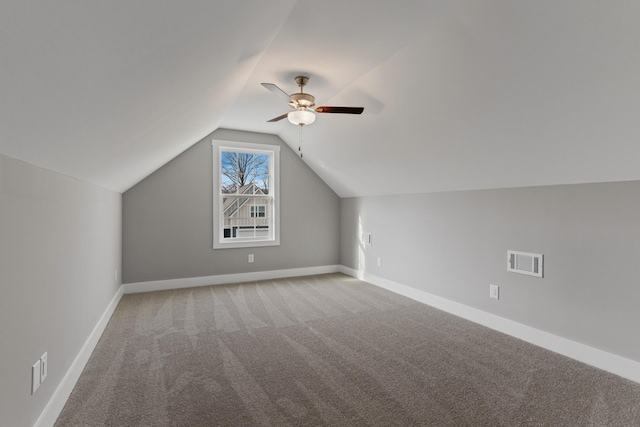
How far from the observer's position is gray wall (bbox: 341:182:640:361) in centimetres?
233

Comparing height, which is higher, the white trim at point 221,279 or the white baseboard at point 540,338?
the white trim at point 221,279

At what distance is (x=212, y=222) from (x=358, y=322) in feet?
9.26

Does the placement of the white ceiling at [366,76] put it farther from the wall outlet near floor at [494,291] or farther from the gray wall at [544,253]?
the wall outlet near floor at [494,291]

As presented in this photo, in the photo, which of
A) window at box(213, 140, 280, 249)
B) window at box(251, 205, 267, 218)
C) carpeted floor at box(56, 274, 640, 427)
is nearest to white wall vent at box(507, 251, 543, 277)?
carpeted floor at box(56, 274, 640, 427)

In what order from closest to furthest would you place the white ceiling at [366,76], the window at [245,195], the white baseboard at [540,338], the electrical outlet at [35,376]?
the white ceiling at [366,76] → the electrical outlet at [35,376] → the white baseboard at [540,338] → the window at [245,195]

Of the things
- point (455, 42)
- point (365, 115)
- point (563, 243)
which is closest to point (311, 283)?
point (365, 115)

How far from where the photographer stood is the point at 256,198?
543cm

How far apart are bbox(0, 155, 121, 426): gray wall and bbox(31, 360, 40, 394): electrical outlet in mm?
35

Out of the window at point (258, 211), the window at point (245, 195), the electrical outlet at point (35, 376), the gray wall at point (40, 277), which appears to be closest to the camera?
the gray wall at point (40, 277)

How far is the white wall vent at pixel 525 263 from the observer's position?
112 inches

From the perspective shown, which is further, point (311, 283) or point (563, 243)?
point (311, 283)

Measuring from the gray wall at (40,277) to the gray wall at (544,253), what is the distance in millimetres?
3551

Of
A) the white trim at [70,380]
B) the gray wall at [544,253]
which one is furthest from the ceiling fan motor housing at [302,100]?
the white trim at [70,380]

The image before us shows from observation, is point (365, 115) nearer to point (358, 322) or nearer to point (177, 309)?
point (358, 322)
